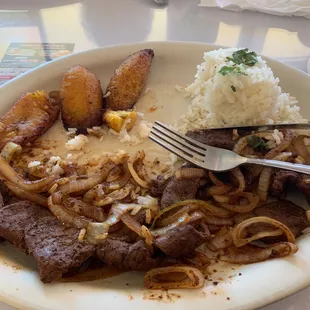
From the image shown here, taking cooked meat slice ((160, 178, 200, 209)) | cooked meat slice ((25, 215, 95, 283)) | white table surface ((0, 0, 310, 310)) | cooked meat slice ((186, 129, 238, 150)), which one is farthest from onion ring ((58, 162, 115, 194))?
white table surface ((0, 0, 310, 310))

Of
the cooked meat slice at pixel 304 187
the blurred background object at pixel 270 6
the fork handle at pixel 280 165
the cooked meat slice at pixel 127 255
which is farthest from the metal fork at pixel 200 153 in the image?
the blurred background object at pixel 270 6

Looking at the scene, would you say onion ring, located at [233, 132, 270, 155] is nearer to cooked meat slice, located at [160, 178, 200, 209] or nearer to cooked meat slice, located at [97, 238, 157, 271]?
cooked meat slice, located at [160, 178, 200, 209]

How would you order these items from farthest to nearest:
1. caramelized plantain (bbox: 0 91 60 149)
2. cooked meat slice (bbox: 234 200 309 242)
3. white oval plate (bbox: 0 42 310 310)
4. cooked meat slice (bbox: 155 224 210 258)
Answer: caramelized plantain (bbox: 0 91 60 149) < cooked meat slice (bbox: 234 200 309 242) < cooked meat slice (bbox: 155 224 210 258) < white oval plate (bbox: 0 42 310 310)

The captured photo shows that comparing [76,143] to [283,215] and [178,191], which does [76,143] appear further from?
[283,215]

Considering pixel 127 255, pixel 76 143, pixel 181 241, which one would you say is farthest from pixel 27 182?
pixel 181 241

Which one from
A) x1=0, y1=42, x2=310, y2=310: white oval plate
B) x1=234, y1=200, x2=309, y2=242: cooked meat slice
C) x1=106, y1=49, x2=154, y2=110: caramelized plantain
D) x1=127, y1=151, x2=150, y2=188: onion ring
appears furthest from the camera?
x1=106, y1=49, x2=154, y2=110: caramelized plantain

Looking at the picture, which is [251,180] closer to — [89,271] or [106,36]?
[89,271]

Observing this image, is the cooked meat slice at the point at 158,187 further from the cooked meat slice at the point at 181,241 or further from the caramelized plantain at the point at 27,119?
the caramelized plantain at the point at 27,119
